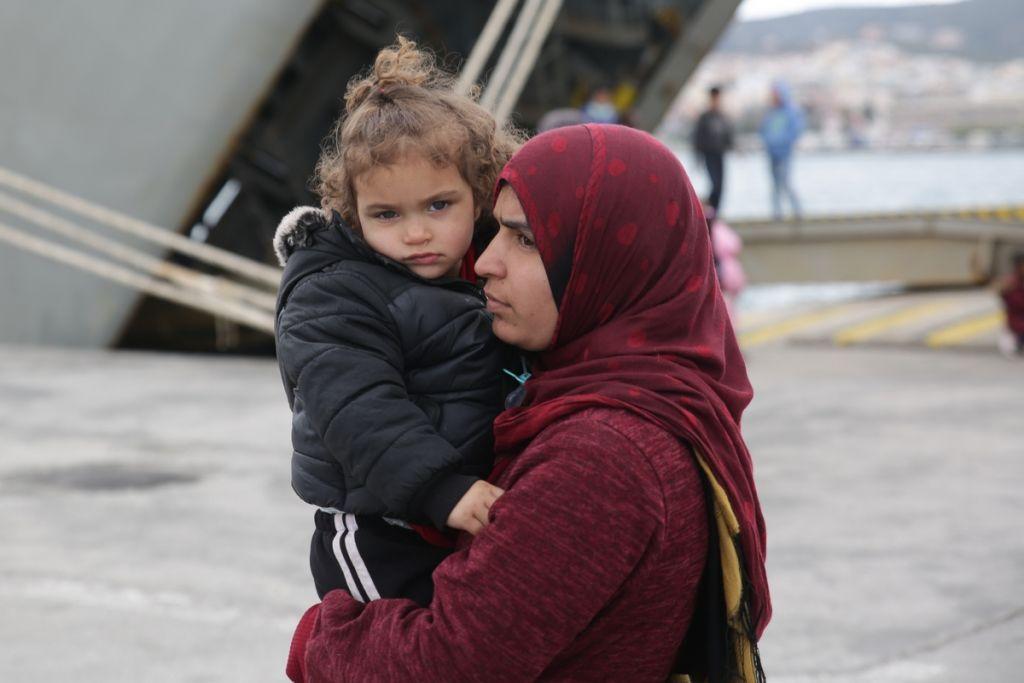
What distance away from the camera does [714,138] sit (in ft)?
46.5

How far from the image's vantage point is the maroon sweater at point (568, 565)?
1.58m

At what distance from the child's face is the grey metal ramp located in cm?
804

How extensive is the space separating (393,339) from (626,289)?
1.11 feet

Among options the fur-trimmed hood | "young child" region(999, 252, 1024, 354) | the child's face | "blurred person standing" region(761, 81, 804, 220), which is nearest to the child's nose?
the child's face

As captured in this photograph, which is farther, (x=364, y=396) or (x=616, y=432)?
(x=364, y=396)

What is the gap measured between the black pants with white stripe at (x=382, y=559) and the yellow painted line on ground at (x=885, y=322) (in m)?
9.68

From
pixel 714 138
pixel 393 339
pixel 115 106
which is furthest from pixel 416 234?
pixel 714 138

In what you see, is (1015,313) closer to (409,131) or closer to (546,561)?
(409,131)

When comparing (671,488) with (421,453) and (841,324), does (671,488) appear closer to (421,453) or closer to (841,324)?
(421,453)

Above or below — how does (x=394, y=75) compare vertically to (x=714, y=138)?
above

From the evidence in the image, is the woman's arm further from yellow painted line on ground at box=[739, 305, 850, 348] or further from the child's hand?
yellow painted line on ground at box=[739, 305, 850, 348]

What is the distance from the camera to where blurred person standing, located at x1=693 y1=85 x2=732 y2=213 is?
14.1 m

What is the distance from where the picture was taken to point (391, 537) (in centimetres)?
183

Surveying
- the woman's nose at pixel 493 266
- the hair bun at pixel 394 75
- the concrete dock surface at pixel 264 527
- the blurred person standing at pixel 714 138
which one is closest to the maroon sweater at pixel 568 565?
the woman's nose at pixel 493 266
